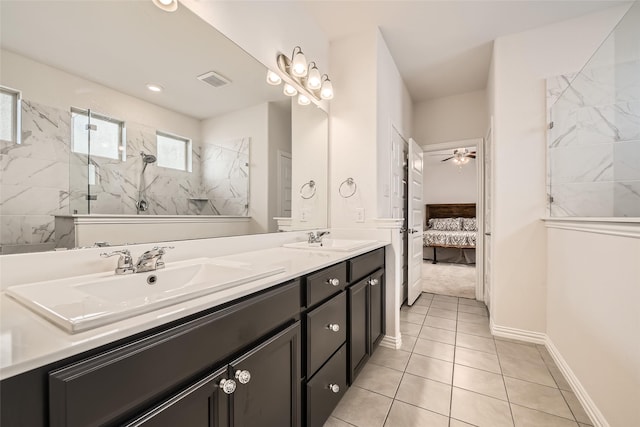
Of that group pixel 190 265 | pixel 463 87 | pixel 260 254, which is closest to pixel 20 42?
pixel 190 265

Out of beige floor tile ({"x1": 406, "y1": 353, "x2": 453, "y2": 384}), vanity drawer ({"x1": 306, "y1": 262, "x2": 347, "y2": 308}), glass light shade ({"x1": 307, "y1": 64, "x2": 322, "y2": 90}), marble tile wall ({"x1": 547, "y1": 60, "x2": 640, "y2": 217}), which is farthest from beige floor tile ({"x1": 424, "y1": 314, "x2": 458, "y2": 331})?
glass light shade ({"x1": 307, "y1": 64, "x2": 322, "y2": 90})

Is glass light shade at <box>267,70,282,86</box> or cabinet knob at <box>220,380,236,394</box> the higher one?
glass light shade at <box>267,70,282,86</box>

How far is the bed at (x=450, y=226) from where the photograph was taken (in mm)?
5668

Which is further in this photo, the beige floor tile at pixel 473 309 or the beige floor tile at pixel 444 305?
the beige floor tile at pixel 444 305

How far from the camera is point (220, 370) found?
0.74 m

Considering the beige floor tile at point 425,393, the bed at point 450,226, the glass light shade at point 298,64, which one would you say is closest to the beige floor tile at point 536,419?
the beige floor tile at point 425,393

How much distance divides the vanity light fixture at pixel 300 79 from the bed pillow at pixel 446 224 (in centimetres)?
543

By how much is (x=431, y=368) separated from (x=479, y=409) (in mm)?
415

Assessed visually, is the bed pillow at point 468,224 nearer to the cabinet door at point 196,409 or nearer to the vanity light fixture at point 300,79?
the vanity light fixture at point 300,79

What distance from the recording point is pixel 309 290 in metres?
1.15

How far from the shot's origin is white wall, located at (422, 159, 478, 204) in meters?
6.87

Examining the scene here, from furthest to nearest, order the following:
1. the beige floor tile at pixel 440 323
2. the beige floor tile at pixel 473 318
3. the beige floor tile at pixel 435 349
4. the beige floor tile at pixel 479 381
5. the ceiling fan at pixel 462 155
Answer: the ceiling fan at pixel 462 155
the beige floor tile at pixel 473 318
the beige floor tile at pixel 440 323
the beige floor tile at pixel 435 349
the beige floor tile at pixel 479 381

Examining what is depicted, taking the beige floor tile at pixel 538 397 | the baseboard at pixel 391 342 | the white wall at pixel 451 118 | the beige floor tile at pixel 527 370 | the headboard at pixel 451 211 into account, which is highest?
the white wall at pixel 451 118

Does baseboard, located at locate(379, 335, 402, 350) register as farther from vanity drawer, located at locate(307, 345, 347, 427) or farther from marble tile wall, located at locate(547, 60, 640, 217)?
marble tile wall, located at locate(547, 60, 640, 217)
